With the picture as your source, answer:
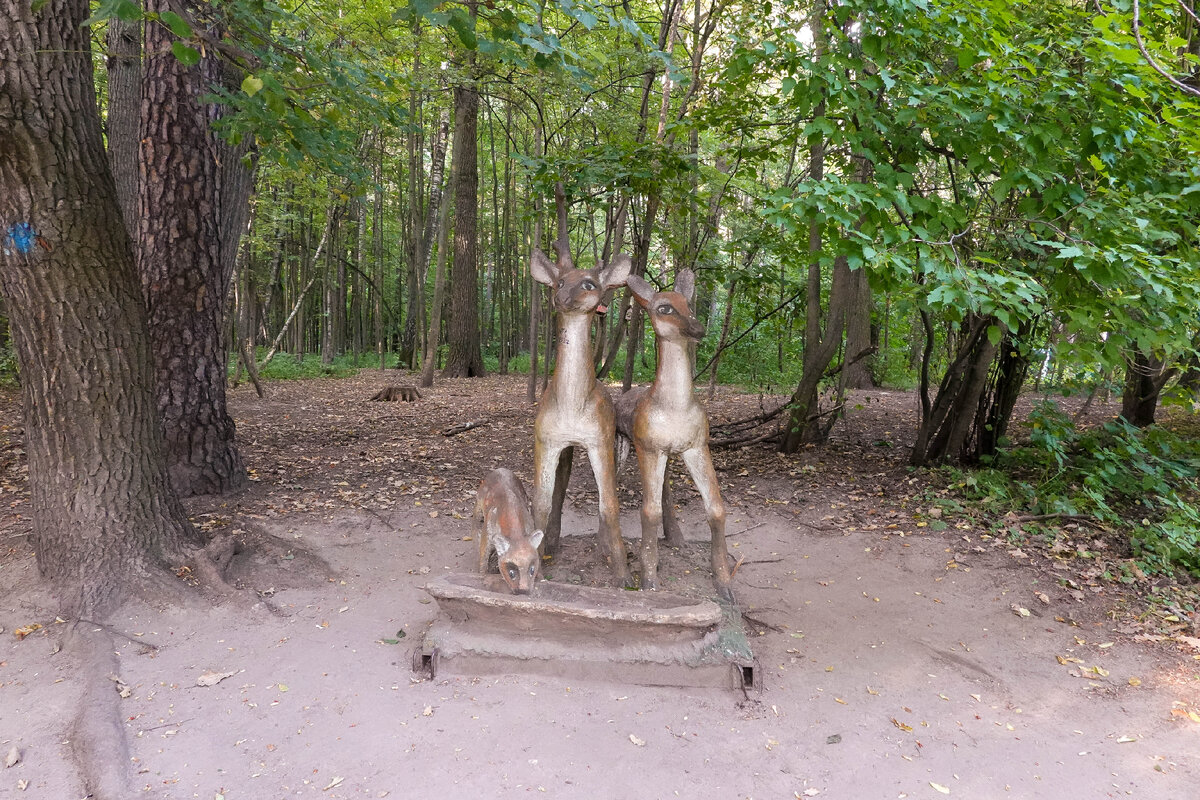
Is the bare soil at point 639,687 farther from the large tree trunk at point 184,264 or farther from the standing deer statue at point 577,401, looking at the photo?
the large tree trunk at point 184,264

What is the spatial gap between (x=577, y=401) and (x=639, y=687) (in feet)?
4.99

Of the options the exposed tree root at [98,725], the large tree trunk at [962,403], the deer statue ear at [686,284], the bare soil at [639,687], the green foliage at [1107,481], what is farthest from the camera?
the large tree trunk at [962,403]

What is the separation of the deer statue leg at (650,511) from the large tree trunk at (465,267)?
39.4 feet

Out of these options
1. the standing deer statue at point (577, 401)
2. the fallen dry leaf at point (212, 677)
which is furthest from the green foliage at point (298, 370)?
the standing deer statue at point (577, 401)

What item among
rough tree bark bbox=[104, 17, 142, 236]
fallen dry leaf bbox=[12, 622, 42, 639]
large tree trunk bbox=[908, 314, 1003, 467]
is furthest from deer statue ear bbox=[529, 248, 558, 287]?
rough tree bark bbox=[104, 17, 142, 236]

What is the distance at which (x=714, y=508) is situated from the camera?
4.01 meters

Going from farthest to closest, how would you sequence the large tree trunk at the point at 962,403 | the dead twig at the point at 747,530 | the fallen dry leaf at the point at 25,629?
1. the large tree trunk at the point at 962,403
2. the dead twig at the point at 747,530
3. the fallen dry leaf at the point at 25,629

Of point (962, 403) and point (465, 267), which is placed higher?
point (465, 267)

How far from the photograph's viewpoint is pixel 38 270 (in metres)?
3.76

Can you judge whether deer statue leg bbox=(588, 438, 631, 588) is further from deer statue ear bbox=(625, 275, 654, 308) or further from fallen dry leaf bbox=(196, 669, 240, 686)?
fallen dry leaf bbox=(196, 669, 240, 686)

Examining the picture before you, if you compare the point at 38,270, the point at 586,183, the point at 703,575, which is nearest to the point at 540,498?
the point at 703,575

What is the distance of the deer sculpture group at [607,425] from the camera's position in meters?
3.73

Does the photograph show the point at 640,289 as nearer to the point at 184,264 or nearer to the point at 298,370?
the point at 184,264

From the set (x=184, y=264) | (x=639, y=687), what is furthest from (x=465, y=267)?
(x=639, y=687)
